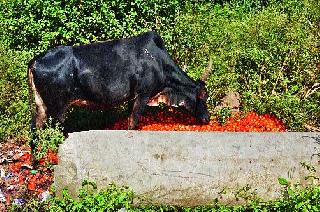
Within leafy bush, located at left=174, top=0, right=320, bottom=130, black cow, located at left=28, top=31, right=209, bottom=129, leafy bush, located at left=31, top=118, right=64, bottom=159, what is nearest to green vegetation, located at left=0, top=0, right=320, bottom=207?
leafy bush, located at left=174, top=0, right=320, bottom=130

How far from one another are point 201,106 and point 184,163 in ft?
7.41

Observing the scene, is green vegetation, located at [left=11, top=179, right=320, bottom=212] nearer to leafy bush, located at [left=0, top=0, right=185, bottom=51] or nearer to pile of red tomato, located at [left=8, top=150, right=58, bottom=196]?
pile of red tomato, located at [left=8, top=150, right=58, bottom=196]

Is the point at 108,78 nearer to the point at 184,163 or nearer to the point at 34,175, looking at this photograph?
the point at 34,175

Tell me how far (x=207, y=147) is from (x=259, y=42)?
3.73 m

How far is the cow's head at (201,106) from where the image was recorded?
314 inches

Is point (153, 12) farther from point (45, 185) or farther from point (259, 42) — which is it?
point (45, 185)

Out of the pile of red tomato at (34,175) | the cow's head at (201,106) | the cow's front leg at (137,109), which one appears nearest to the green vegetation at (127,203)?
the pile of red tomato at (34,175)

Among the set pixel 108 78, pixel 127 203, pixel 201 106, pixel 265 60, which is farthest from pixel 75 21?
pixel 127 203

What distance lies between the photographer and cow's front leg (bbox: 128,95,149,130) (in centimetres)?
754

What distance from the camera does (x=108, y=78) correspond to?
736cm

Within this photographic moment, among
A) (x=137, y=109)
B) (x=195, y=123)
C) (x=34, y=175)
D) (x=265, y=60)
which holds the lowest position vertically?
(x=195, y=123)

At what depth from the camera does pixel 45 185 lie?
640 centimetres

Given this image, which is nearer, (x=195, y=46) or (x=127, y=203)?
(x=127, y=203)

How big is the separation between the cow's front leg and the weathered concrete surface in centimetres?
165
